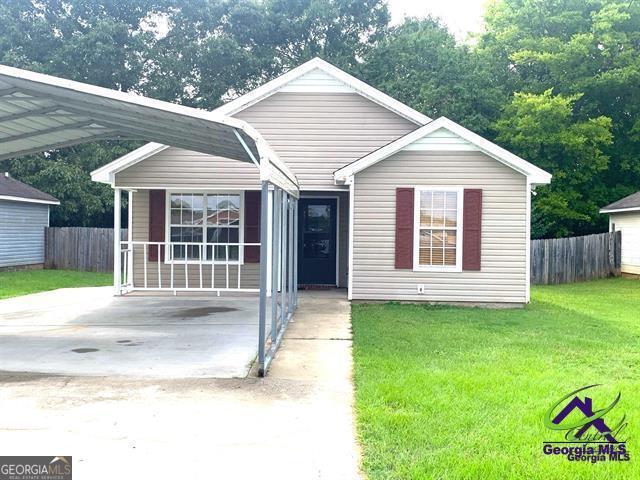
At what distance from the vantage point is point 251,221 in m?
12.7

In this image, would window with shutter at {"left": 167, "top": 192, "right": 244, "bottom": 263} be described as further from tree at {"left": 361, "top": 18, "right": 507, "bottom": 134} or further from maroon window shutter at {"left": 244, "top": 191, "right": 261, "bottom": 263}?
tree at {"left": 361, "top": 18, "right": 507, "bottom": 134}

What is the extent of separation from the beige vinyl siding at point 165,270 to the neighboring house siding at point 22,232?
9.13 metres

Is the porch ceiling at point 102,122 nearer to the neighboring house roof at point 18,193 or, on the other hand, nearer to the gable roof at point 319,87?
the gable roof at point 319,87

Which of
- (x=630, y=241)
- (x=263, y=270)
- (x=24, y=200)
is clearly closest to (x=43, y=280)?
(x=24, y=200)

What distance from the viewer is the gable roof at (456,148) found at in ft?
35.7

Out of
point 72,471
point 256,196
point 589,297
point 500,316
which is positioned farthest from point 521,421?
point 589,297

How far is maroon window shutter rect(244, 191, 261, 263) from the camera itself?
41.5ft

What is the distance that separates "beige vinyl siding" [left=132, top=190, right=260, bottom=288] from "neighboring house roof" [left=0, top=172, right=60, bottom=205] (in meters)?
8.51

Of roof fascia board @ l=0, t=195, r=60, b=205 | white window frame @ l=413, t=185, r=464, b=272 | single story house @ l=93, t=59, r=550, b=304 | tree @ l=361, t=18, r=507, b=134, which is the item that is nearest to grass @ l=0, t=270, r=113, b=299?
roof fascia board @ l=0, t=195, r=60, b=205

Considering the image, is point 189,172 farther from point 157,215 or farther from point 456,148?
point 456,148

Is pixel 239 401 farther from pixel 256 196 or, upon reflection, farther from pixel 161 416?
pixel 256 196

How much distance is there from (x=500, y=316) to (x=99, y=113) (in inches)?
265

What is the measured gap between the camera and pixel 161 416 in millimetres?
4660

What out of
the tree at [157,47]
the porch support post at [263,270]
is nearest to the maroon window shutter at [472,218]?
the porch support post at [263,270]
